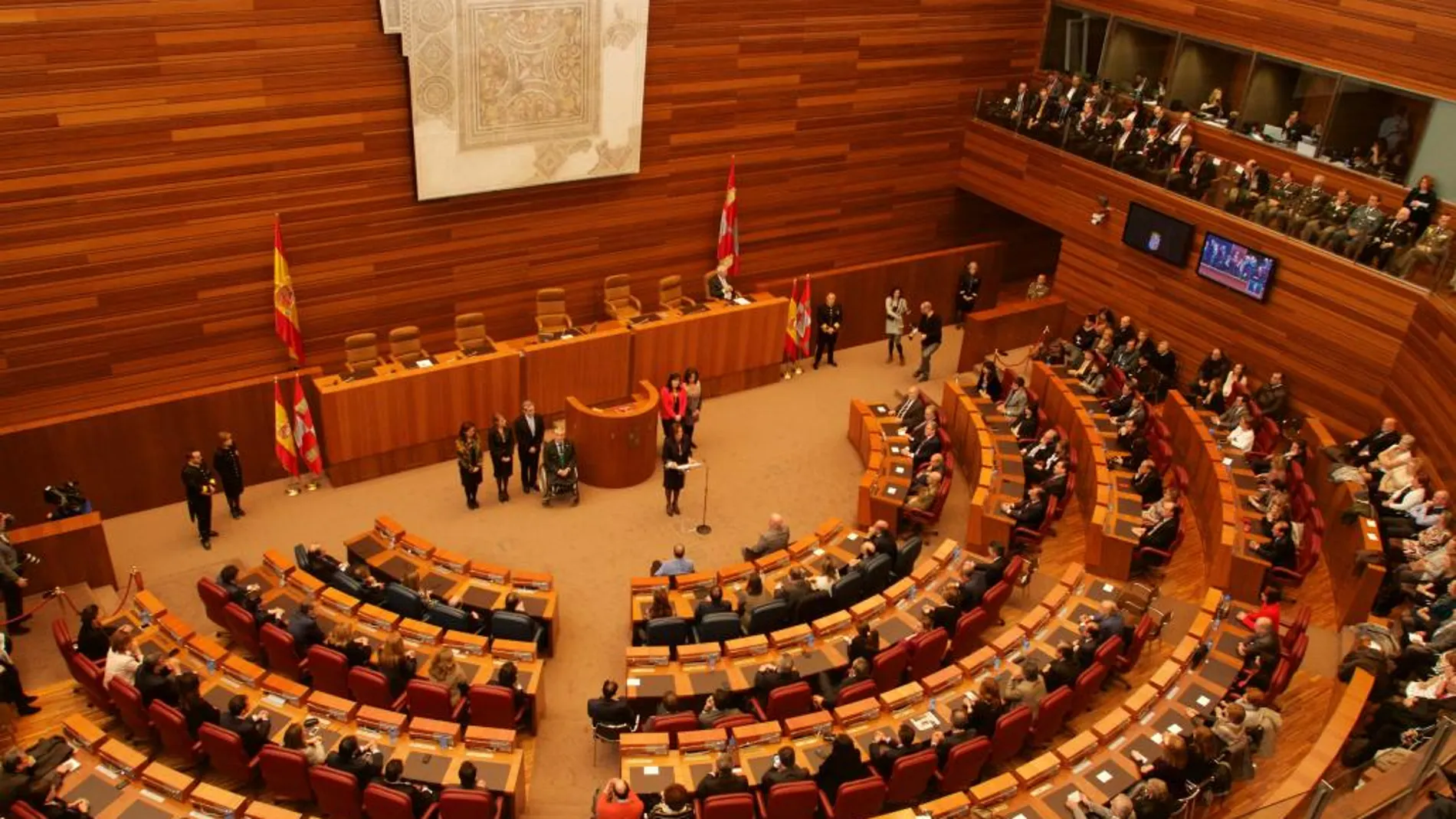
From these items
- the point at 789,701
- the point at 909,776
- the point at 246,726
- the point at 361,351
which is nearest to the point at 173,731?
the point at 246,726

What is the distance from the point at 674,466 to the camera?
1356cm

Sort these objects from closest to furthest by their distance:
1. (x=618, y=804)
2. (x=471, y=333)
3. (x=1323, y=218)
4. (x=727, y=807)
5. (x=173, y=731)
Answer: (x=618, y=804) < (x=727, y=807) < (x=173, y=731) < (x=1323, y=218) < (x=471, y=333)

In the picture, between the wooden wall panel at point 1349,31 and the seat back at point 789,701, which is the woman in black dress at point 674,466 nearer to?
the seat back at point 789,701

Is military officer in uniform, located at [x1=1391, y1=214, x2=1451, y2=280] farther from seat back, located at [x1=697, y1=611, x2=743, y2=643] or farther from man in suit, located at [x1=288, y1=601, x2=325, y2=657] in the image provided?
man in suit, located at [x1=288, y1=601, x2=325, y2=657]

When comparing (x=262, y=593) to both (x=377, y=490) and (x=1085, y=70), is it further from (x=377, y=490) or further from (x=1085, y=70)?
(x=1085, y=70)

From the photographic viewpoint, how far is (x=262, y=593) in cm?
1128

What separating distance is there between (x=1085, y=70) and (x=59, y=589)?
15.2 m

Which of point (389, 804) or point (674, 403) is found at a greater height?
point (674, 403)

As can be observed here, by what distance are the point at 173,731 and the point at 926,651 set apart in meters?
6.20

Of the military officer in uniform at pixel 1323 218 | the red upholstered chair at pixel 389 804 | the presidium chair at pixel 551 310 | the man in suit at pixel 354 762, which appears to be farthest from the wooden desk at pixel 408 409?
the military officer in uniform at pixel 1323 218

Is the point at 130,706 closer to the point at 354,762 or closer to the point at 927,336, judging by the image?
the point at 354,762

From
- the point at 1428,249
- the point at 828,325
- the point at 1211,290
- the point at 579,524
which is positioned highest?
the point at 1428,249

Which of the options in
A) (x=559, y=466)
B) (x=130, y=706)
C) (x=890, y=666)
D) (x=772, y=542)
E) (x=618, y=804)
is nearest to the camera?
(x=618, y=804)

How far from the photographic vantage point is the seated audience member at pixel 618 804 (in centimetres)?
845
